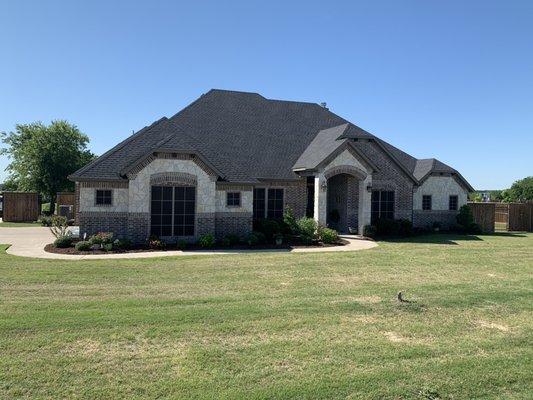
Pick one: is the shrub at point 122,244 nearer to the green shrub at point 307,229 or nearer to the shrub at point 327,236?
the green shrub at point 307,229

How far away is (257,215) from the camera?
2559 cm

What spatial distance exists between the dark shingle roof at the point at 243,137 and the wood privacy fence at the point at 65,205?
1275 centimetres

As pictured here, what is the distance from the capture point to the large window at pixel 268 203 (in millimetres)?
25591

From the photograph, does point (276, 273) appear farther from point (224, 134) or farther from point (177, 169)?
point (224, 134)

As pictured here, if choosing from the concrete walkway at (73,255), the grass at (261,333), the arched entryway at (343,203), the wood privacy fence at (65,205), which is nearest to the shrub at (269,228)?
the concrete walkway at (73,255)

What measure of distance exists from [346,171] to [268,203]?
185 inches

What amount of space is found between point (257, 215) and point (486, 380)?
1961cm

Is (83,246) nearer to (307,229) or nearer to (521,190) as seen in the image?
(307,229)

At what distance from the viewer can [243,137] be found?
27.9 metres

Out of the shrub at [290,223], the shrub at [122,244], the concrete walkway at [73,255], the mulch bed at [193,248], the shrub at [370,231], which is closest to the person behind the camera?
the concrete walkway at [73,255]

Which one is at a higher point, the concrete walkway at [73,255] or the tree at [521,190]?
the tree at [521,190]

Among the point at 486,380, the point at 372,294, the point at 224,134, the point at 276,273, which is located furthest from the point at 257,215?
the point at 486,380

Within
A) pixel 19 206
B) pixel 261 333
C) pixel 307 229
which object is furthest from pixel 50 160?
pixel 261 333

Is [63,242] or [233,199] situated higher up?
[233,199]
